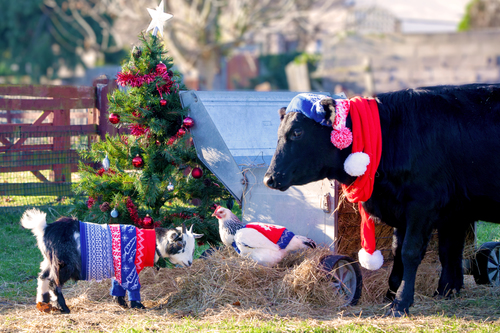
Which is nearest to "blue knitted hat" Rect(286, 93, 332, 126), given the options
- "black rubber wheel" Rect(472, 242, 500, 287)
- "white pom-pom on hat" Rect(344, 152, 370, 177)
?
"white pom-pom on hat" Rect(344, 152, 370, 177)

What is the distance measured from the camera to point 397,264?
13.4ft

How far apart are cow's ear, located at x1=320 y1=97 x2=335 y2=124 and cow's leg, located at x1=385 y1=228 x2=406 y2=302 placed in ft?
3.74

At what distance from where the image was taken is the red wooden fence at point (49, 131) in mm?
6980

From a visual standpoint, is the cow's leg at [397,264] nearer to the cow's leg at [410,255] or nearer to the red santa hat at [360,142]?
the cow's leg at [410,255]

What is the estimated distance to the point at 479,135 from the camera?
367 centimetres

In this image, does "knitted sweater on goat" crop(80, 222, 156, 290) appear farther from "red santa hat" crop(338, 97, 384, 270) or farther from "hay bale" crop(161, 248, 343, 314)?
"red santa hat" crop(338, 97, 384, 270)

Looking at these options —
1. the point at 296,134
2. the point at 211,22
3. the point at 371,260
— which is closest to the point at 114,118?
the point at 296,134

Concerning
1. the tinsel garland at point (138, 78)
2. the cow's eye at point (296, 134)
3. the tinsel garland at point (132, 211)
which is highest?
the tinsel garland at point (138, 78)

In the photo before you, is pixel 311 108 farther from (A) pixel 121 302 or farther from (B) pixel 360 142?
(A) pixel 121 302

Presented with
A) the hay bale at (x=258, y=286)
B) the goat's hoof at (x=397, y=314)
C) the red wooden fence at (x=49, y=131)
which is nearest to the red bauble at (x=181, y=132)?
the hay bale at (x=258, y=286)

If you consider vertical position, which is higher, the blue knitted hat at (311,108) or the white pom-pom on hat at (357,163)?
the blue knitted hat at (311,108)

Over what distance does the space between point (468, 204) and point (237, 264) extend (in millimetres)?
1899

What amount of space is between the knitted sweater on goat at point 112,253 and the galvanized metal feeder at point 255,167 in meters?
1.05

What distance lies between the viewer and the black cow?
3637mm
